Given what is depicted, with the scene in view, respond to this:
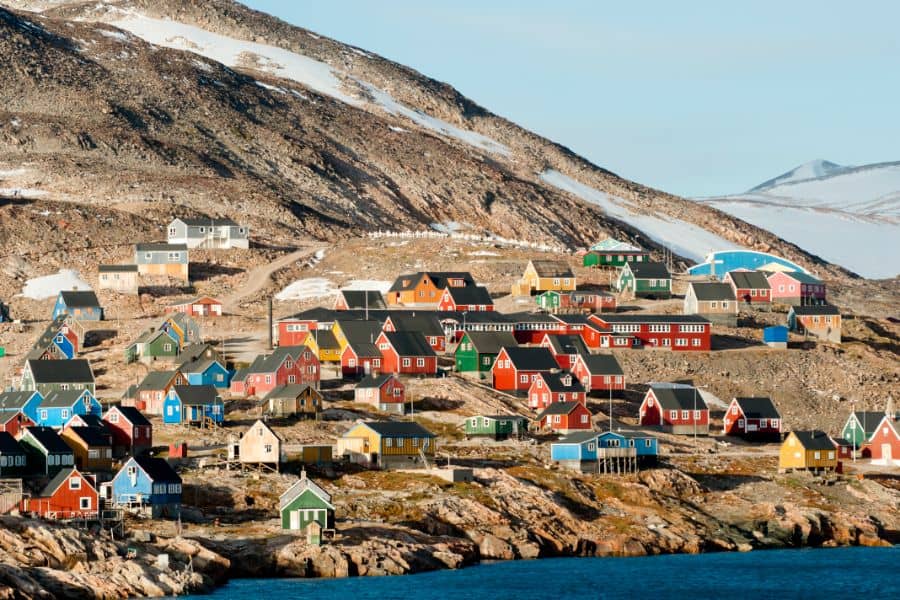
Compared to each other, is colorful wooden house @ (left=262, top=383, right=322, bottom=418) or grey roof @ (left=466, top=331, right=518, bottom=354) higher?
grey roof @ (left=466, top=331, right=518, bottom=354)

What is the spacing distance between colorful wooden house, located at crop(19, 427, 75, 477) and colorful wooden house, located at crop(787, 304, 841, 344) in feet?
248

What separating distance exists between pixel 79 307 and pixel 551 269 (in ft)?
133

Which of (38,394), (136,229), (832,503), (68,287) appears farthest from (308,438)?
(136,229)

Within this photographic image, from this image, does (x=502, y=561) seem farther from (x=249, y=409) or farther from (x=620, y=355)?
(x=620, y=355)

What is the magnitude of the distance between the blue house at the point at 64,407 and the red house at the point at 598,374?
34592 millimetres

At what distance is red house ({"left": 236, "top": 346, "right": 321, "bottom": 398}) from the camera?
12862 cm

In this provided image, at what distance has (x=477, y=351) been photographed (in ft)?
454

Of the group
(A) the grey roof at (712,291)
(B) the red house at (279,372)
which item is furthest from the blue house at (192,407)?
(A) the grey roof at (712,291)

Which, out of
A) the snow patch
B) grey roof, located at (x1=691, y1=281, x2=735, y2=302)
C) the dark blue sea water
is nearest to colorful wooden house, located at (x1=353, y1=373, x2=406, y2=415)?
the dark blue sea water

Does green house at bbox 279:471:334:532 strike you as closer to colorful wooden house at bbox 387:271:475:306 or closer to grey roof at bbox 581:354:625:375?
grey roof at bbox 581:354:625:375

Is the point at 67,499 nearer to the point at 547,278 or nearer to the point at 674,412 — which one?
the point at 674,412

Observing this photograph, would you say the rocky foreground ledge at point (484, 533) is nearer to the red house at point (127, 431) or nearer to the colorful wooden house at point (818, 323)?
the red house at point (127, 431)

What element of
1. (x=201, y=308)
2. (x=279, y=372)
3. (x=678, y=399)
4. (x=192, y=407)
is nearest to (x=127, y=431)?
(x=192, y=407)

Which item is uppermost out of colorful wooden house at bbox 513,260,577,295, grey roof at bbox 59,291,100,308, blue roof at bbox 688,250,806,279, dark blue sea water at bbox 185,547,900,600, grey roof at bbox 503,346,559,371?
blue roof at bbox 688,250,806,279
